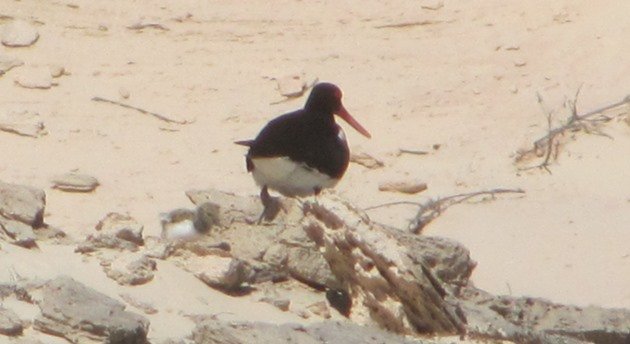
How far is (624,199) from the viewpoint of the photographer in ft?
34.4

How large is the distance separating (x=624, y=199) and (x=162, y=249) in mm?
3242

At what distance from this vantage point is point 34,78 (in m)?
11.4

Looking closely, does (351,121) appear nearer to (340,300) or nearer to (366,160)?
(366,160)

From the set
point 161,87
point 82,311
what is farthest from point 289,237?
point 161,87

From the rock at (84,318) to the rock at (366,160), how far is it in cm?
391

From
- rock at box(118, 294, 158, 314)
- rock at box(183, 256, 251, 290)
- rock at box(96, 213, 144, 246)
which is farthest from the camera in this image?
rock at box(96, 213, 144, 246)

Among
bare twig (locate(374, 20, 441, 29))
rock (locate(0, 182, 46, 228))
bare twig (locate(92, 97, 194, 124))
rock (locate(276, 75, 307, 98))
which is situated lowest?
rock (locate(0, 182, 46, 228))

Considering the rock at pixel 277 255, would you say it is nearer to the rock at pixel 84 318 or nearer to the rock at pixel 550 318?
the rock at pixel 550 318

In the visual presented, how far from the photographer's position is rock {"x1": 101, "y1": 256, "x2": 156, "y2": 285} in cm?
770

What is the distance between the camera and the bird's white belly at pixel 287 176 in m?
9.89

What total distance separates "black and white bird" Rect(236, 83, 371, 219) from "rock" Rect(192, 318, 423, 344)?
279 cm

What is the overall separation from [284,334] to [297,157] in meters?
3.13

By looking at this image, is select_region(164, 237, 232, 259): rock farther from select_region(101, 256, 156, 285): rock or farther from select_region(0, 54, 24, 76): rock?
select_region(0, 54, 24, 76): rock

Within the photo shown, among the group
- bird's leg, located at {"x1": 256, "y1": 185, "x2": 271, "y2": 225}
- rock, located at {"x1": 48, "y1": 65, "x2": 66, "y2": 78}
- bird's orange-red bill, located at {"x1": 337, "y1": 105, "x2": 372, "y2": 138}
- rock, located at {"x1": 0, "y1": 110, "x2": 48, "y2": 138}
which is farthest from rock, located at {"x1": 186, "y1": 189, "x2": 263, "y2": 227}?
rock, located at {"x1": 48, "y1": 65, "x2": 66, "y2": 78}
